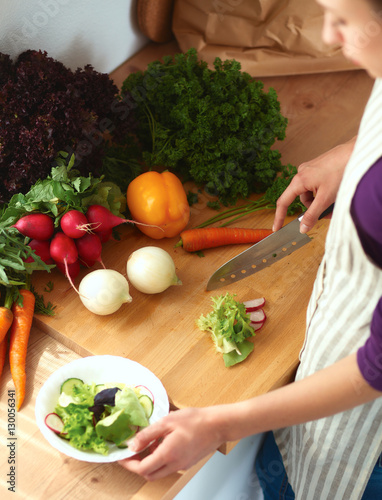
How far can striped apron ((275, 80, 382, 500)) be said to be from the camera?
69cm

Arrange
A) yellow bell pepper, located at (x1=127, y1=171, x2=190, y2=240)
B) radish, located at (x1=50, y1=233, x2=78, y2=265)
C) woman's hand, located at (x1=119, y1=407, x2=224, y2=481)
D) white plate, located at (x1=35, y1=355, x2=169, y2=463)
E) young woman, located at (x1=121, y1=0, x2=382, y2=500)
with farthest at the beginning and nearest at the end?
yellow bell pepper, located at (x1=127, y1=171, x2=190, y2=240) < radish, located at (x1=50, y1=233, x2=78, y2=265) < white plate, located at (x1=35, y1=355, x2=169, y2=463) < woman's hand, located at (x1=119, y1=407, x2=224, y2=481) < young woman, located at (x1=121, y1=0, x2=382, y2=500)

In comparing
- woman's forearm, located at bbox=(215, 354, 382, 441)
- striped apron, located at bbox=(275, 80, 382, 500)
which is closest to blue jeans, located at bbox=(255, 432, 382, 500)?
striped apron, located at bbox=(275, 80, 382, 500)

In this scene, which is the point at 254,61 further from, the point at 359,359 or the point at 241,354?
the point at 359,359

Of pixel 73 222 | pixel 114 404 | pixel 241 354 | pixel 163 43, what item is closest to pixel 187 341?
pixel 241 354

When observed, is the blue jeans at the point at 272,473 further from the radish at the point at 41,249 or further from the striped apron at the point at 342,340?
the radish at the point at 41,249

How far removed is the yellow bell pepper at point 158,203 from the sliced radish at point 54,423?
18.6 inches

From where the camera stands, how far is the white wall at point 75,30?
3.79ft

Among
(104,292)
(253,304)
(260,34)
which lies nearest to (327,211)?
(253,304)

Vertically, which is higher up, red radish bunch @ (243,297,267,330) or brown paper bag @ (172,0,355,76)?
brown paper bag @ (172,0,355,76)

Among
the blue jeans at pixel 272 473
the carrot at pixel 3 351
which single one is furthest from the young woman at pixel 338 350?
the carrot at pixel 3 351

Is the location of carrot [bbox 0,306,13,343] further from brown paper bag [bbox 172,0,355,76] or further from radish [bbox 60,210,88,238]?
brown paper bag [bbox 172,0,355,76]

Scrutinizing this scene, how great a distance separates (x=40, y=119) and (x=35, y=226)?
9.0 inches

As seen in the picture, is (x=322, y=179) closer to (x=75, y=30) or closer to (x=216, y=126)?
(x=216, y=126)

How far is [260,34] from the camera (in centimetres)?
144
